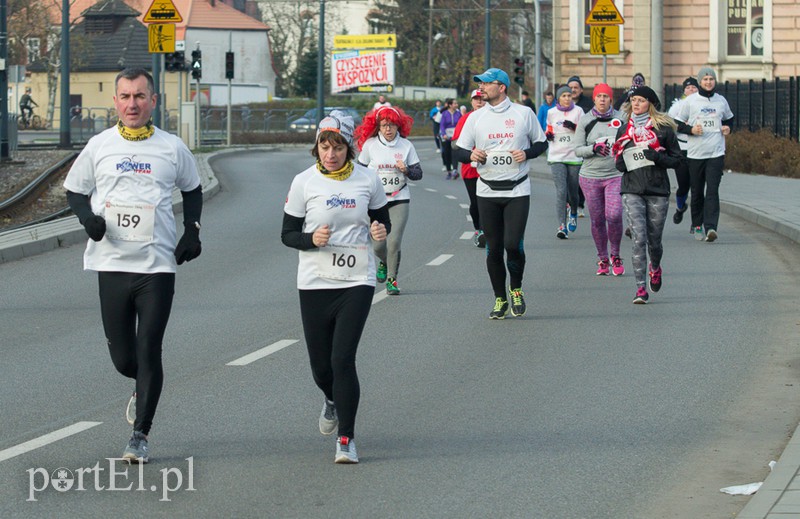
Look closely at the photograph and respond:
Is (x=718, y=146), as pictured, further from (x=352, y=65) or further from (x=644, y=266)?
(x=352, y=65)

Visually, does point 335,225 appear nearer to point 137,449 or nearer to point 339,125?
point 339,125

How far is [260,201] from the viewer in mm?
27109

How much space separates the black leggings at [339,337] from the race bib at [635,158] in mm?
A: 6119

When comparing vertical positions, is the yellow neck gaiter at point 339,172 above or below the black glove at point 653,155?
below

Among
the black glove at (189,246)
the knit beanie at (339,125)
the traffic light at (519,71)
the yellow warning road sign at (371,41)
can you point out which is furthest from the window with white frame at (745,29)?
the yellow warning road sign at (371,41)

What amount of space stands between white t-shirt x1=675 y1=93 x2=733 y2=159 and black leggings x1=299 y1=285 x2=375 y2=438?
1127 cm

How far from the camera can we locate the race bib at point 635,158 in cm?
1281

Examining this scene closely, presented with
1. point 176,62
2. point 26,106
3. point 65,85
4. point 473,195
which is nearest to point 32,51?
point 26,106

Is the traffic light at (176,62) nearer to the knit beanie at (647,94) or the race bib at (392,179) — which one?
the race bib at (392,179)

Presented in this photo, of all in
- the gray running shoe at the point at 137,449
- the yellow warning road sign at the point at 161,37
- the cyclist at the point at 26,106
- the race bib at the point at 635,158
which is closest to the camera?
the gray running shoe at the point at 137,449

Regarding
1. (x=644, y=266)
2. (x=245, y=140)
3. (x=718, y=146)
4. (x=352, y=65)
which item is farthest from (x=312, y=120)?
(x=644, y=266)

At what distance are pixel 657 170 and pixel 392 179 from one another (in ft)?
7.69

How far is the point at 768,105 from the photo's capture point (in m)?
35.0

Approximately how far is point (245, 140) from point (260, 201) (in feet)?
132
